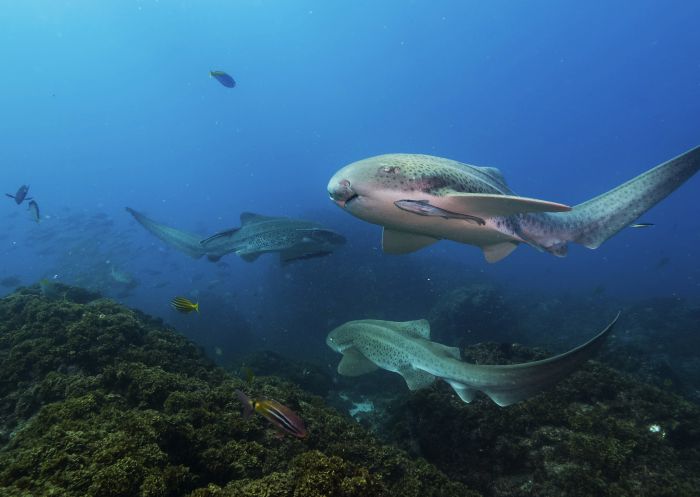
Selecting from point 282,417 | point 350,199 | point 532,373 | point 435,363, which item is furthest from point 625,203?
point 282,417

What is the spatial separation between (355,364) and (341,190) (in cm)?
475

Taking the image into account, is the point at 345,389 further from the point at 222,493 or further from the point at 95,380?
the point at 222,493

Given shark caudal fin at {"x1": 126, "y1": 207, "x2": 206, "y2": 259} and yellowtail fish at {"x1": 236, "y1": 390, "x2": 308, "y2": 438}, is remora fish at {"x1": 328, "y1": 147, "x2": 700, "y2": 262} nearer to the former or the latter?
yellowtail fish at {"x1": 236, "y1": 390, "x2": 308, "y2": 438}

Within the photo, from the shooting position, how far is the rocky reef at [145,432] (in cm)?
205

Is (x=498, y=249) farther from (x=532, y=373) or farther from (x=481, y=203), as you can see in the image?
(x=532, y=373)

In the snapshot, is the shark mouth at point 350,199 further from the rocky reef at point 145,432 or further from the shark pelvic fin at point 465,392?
the shark pelvic fin at point 465,392

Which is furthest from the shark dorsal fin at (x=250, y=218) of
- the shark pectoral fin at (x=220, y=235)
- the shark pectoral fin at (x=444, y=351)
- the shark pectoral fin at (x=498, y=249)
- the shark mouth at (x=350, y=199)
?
the shark mouth at (x=350, y=199)

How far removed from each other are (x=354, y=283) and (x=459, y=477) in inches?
732

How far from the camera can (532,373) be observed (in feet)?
12.5

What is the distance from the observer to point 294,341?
69.6 ft

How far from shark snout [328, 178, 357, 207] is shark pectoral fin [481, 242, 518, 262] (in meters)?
2.73

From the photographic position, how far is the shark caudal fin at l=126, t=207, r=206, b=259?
11.2 metres

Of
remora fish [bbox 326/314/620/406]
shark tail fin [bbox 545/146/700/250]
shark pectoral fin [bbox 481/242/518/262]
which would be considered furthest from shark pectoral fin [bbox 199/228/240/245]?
shark tail fin [bbox 545/146/700/250]

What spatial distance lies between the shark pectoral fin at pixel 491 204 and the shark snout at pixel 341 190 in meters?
0.93
